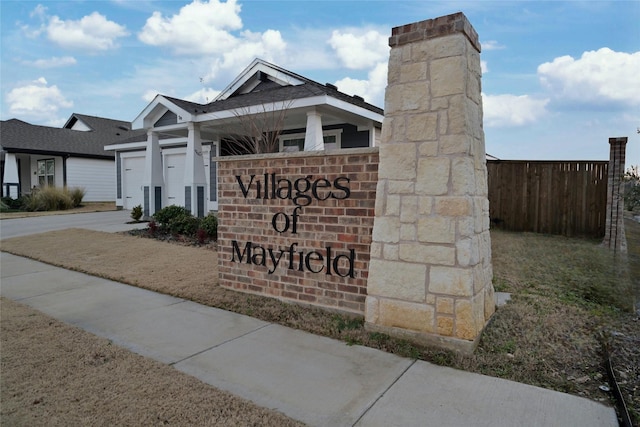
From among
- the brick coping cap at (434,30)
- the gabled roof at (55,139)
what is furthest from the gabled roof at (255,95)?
the gabled roof at (55,139)

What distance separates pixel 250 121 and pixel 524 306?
22.9 feet

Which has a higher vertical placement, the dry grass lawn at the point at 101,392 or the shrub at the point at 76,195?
the shrub at the point at 76,195

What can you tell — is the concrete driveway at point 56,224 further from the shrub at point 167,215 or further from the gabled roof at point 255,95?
the gabled roof at point 255,95

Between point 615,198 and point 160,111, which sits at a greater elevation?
point 160,111

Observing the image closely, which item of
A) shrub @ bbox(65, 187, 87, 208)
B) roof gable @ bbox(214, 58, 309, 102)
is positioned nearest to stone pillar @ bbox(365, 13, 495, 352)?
roof gable @ bbox(214, 58, 309, 102)

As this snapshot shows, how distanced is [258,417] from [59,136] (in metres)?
26.5

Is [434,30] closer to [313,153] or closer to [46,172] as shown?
[313,153]

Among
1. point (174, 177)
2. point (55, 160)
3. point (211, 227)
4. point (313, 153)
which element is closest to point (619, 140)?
point (313, 153)

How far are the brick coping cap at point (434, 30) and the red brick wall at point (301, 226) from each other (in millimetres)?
1085

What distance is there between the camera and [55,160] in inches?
922

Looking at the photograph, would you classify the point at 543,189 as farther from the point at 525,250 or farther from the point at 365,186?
the point at 365,186

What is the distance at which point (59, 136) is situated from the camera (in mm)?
24062

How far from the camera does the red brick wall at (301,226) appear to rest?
4.40 m

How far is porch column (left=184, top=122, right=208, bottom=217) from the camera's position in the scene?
1271 cm
